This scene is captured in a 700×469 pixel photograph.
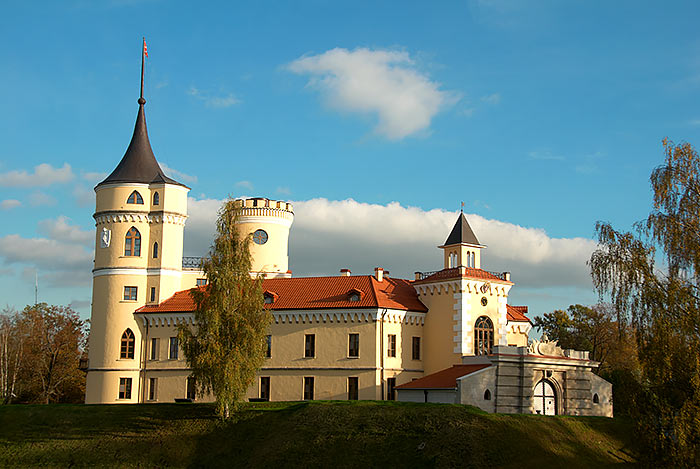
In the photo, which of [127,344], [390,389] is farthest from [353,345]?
[127,344]

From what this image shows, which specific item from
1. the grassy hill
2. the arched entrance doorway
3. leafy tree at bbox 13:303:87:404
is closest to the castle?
the arched entrance doorway

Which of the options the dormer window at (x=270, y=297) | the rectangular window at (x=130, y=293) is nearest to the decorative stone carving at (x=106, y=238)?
the rectangular window at (x=130, y=293)

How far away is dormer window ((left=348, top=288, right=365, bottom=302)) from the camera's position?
50438 millimetres

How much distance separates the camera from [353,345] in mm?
49812

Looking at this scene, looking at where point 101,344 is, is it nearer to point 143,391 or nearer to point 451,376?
point 143,391

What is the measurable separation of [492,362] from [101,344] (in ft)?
92.2

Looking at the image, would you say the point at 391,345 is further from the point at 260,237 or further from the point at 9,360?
the point at 9,360

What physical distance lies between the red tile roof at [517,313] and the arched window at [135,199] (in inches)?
1108

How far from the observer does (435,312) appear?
5184 centimetres

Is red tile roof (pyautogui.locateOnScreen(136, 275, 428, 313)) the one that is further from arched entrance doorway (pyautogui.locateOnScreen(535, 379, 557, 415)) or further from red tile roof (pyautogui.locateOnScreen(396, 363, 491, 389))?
arched entrance doorway (pyautogui.locateOnScreen(535, 379, 557, 415))

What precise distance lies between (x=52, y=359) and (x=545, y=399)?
4159 centimetres

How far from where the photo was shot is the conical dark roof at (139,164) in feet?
185

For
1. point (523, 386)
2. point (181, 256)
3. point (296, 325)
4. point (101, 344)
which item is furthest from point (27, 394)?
point (523, 386)

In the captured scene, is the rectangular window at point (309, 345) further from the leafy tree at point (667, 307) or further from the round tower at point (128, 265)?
the leafy tree at point (667, 307)
